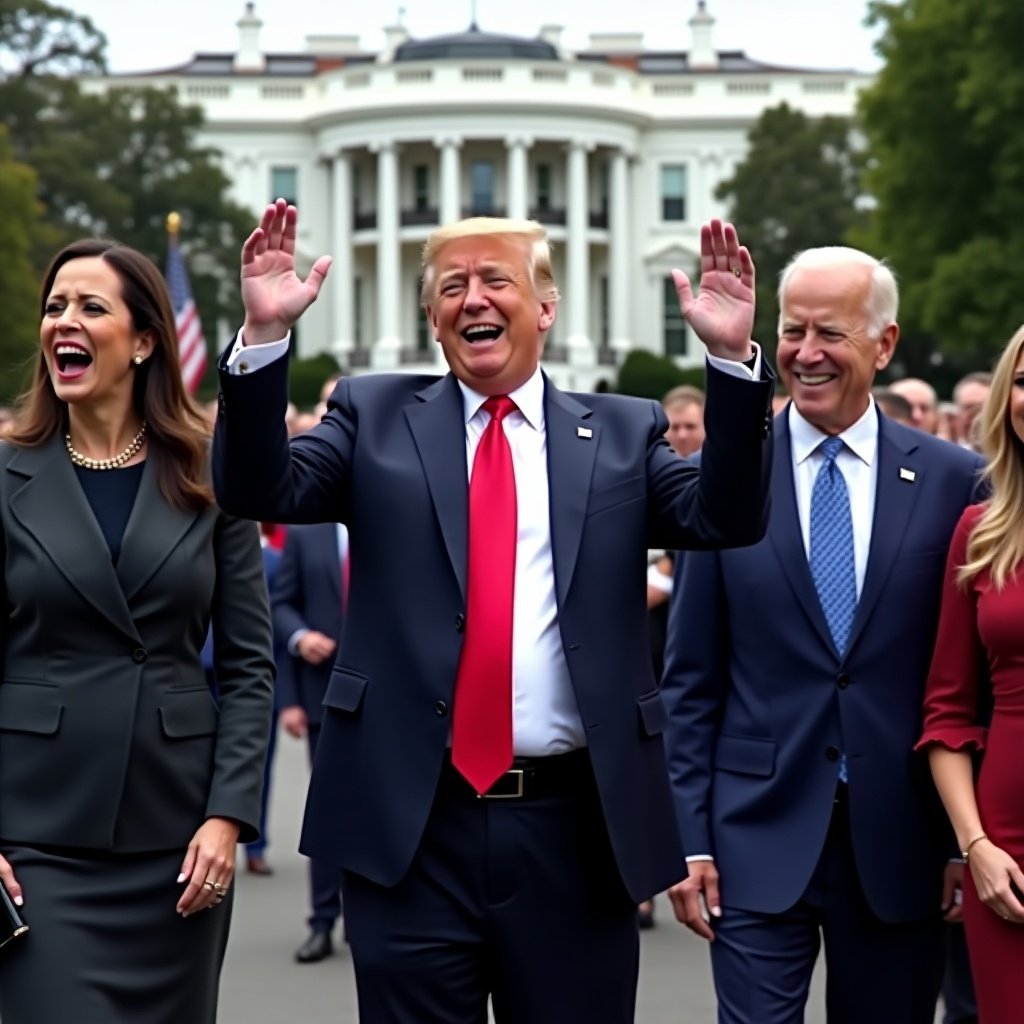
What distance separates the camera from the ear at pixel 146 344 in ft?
16.2

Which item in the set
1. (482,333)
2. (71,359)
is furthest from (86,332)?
(482,333)

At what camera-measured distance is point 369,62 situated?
9025 centimetres

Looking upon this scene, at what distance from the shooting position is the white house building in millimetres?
83750

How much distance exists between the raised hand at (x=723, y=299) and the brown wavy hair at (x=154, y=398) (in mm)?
1206

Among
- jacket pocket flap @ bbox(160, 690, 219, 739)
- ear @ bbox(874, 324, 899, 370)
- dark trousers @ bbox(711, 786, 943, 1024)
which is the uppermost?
ear @ bbox(874, 324, 899, 370)

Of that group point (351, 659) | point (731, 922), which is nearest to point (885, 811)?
point (731, 922)

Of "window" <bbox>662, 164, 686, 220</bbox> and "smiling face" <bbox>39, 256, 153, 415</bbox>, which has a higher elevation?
"window" <bbox>662, 164, 686, 220</bbox>

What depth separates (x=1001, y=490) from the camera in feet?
15.8

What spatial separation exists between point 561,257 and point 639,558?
3298 inches

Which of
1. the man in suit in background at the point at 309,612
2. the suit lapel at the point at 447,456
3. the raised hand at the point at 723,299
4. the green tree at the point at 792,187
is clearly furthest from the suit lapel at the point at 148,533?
the green tree at the point at 792,187

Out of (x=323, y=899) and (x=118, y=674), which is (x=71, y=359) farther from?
(x=323, y=899)

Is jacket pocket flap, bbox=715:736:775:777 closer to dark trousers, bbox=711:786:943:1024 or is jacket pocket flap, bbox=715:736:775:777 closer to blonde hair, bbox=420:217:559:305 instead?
dark trousers, bbox=711:786:943:1024

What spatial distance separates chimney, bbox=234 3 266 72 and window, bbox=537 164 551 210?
12.3m

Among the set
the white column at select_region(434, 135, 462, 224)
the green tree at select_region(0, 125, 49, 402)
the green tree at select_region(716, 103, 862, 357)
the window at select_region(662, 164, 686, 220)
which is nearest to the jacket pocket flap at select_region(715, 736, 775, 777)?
the green tree at select_region(0, 125, 49, 402)
